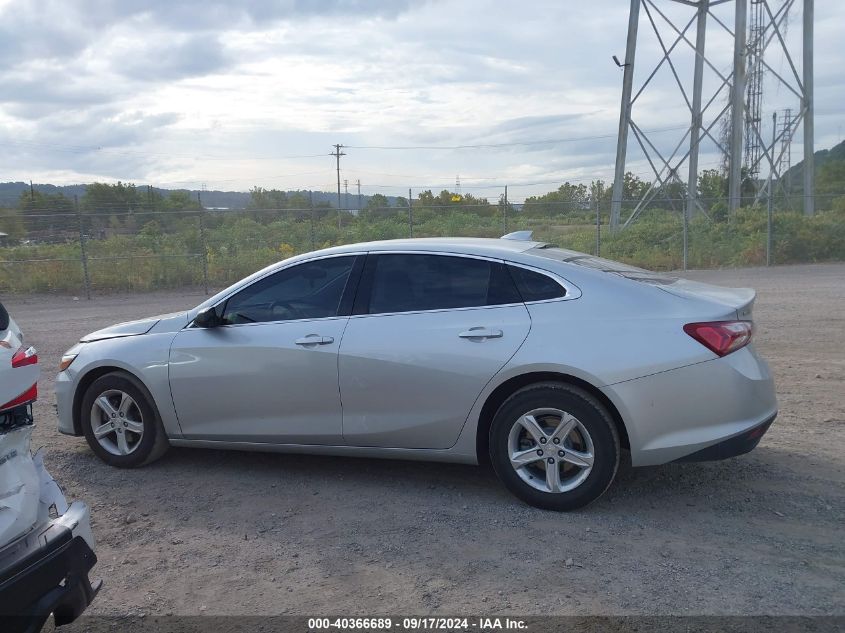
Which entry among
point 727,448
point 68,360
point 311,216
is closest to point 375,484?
point 727,448

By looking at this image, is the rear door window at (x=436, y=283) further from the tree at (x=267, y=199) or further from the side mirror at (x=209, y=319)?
the tree at (x=267, y=199)

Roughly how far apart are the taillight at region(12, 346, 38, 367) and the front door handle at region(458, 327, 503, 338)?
243 cm

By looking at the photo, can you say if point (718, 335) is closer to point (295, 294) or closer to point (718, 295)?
point (718, 295)

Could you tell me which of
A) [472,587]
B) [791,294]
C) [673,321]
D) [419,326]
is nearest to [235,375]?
[419,326]

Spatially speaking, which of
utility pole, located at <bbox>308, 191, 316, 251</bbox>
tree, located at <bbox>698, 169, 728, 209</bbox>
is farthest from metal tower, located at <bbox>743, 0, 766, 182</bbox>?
→ utility pole, located at <bbox>308, 191, 316, 251</bbox>

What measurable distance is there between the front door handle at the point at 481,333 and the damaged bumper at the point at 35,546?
2371 mm

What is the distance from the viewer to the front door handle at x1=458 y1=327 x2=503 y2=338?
189 inches

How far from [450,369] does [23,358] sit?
243cm

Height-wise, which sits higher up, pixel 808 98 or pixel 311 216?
pixel 808 98

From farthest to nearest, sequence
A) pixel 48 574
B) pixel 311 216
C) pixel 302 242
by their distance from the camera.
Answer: pixel 302 242 → pixel 311 216 → pixel 48 574

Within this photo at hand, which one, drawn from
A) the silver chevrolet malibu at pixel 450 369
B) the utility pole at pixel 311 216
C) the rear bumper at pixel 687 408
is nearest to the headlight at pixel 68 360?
the silver chevrolet malibu at pixel 450 369

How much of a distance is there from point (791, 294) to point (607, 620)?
12.8 m

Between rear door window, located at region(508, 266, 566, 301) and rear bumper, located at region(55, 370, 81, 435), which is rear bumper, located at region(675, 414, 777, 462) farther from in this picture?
rear bumper, located at region(55, 370, 81, 435)

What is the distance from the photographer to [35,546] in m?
2.94
